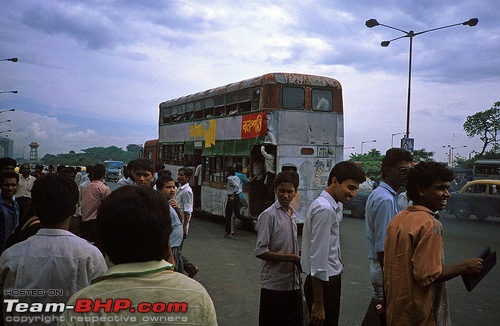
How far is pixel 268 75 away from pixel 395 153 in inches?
343

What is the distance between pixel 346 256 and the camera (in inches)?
370

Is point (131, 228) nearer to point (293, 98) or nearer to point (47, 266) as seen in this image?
point (47, 266)

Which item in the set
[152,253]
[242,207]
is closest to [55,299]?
[152,253]

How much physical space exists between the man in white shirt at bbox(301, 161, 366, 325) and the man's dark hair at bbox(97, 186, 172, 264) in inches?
70.6

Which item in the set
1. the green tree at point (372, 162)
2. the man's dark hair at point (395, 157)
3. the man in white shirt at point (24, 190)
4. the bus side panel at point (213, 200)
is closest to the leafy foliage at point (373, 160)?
the green tree at point (372, 162)

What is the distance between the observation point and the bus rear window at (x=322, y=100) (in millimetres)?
12336

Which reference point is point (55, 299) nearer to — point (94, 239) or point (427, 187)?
point (427, 187)

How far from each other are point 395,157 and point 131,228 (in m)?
2.79

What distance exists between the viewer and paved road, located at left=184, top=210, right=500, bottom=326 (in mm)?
5605

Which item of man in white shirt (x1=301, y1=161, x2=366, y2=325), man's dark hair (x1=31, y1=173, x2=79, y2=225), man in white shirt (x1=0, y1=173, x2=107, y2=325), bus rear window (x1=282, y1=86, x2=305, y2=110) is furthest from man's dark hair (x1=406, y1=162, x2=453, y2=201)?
bus rear window (x1=282, y1=86, x2=305, y2=110)

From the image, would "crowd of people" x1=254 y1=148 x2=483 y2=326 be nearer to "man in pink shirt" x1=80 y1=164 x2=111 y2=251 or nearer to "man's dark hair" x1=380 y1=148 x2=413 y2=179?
"man's dark hair" x1=380 y1=148 x2=413 y2=179

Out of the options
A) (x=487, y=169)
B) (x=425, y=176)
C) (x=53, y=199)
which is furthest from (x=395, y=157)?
(x=487, y=169)

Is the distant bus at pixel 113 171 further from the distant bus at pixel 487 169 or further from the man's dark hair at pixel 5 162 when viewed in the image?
the man's dark hair at pixel 5 162

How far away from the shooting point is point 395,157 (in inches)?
147
